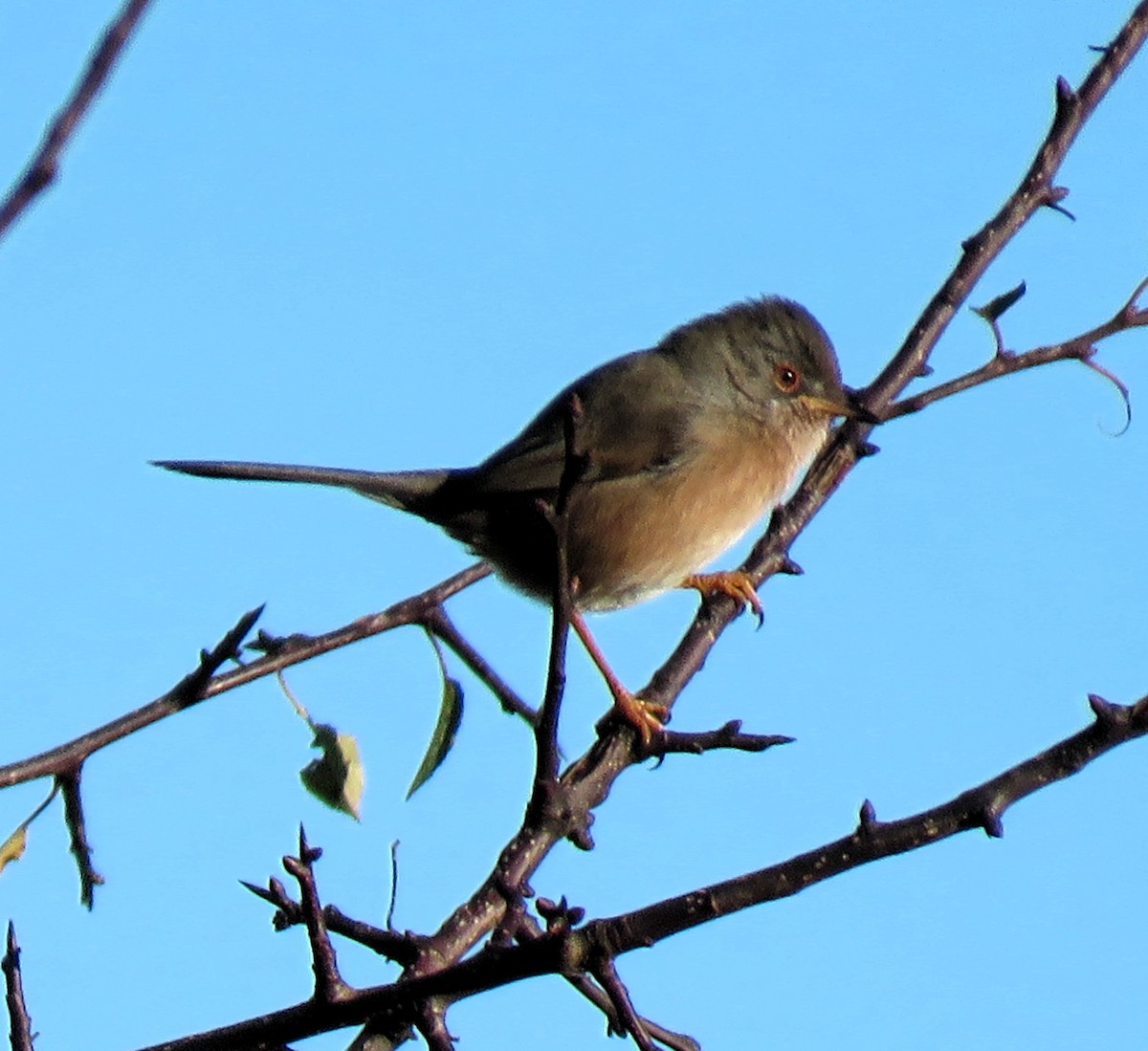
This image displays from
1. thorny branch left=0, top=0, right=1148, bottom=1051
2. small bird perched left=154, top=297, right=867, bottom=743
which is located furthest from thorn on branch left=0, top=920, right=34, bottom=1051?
small bird perched left=154, top=297, right=867, bottom=743

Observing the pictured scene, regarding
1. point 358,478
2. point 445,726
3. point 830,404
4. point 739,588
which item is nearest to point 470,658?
point 445,726

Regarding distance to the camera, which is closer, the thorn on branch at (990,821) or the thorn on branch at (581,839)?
the thorn on branch at (990,821)

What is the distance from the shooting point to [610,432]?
6.44 meters

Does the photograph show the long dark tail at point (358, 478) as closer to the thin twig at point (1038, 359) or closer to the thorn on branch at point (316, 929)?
the thin twig at point (1038, 359)

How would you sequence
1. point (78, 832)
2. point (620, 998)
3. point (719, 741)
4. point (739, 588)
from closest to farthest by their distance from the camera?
point (620, 998), point (719, 741), point (78, 832), point (739, 588)

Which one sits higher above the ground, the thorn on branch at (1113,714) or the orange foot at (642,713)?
the orange foot at (642,713)

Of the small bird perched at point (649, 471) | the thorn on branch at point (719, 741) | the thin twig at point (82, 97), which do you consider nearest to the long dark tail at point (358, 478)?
the small bird perched at point (649, 471)

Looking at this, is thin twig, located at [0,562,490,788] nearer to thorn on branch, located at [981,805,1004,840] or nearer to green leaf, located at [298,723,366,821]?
green leaf, located at [298,723,366,821]

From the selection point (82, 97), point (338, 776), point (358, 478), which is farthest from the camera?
point (358, 478)

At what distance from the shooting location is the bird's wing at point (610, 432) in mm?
6160

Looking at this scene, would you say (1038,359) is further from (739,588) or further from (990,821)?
(990,821)

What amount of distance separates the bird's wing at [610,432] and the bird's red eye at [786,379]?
0.41 m

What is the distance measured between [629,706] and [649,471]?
2.28m

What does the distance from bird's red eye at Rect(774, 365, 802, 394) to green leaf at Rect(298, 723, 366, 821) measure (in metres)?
3.26
